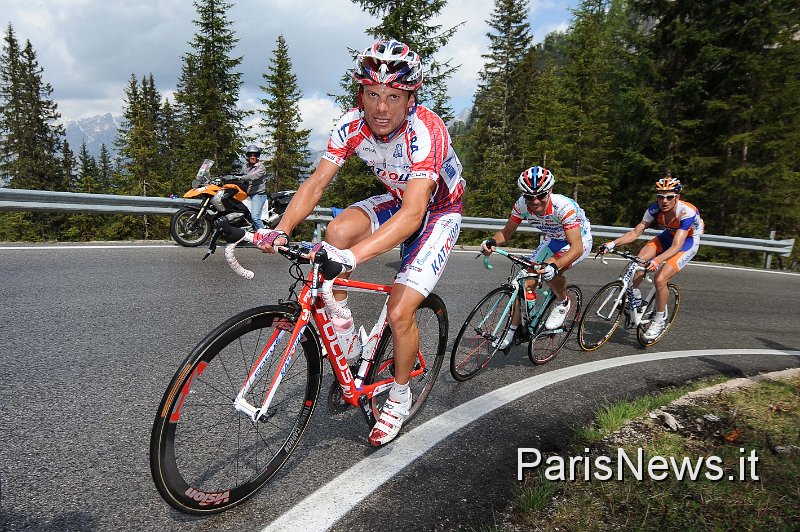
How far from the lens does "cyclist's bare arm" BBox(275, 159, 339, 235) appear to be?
9.73ft

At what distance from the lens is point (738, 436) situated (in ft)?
10.8

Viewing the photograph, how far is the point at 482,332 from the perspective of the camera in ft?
15.5

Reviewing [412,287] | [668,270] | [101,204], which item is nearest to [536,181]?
[412,287]

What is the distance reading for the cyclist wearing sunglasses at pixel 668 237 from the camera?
243 inches

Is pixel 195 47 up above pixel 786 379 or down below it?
above

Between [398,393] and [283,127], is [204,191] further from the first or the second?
[283,127]

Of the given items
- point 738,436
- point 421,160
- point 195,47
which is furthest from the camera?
point 195,47

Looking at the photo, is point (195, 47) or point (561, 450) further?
point (195, 47)

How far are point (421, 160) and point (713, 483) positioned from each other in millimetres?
2612

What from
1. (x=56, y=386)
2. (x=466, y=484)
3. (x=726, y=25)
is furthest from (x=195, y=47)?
(x=466, y=484)

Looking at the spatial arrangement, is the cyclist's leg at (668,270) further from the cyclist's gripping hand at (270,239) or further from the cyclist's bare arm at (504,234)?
the cyclist's gripping hand at (270,239)

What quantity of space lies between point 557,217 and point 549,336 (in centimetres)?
134

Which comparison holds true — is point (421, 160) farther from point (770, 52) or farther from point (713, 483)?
point (770, 52)

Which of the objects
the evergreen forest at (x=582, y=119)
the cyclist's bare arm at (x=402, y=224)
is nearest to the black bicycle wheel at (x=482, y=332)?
the cyclist's bare arm at (x=402, y=224)
